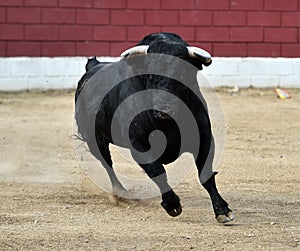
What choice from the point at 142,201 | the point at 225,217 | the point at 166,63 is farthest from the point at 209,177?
the point at 142,201

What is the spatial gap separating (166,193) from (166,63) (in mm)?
789

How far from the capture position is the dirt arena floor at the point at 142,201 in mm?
5309

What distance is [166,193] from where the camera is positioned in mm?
5625

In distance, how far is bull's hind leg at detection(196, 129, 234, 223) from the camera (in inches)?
225

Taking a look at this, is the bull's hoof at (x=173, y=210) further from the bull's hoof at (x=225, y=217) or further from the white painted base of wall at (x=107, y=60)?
the white painted base of wall at (x=107, y=60)

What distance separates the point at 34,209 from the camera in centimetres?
632

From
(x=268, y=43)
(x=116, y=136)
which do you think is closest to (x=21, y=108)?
(x=268, y=43)

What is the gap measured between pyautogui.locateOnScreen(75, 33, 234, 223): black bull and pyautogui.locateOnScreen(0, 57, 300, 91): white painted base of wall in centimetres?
625

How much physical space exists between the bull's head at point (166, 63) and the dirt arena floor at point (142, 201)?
747 mm

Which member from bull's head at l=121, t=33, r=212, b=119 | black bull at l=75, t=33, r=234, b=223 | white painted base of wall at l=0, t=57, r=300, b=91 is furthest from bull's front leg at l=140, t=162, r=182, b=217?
white painted base of wall at l=0, t=57, r=300, b=91

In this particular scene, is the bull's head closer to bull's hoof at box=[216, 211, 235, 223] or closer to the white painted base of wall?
bull's hoof at box=[216, 211, 235, 223]

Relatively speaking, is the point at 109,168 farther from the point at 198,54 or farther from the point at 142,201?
the point at 198,54

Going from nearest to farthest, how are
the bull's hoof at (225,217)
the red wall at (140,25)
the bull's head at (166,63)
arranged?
the bull's head at (166,63)
the bull's hoof at (225,217)
the red wall at (140,25)

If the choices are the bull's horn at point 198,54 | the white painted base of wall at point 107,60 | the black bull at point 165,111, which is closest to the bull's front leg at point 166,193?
the black bull at point 165,111
